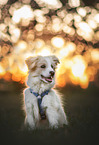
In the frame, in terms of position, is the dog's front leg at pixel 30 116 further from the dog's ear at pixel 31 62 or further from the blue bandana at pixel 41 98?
the dog's ear at pixel 31 62

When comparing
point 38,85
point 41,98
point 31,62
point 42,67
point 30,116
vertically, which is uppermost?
point 31,62

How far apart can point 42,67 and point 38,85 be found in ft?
1.34

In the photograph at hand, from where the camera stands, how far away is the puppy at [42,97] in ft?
15.5

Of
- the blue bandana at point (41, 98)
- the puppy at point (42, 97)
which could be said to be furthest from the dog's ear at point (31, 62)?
the blue bandana at point (41, 98)

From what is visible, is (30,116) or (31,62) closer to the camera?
(30,116)

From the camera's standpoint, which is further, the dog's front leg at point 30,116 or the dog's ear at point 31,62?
the dog's ear at point 31,62

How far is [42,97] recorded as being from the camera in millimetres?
4820

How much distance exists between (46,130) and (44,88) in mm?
910

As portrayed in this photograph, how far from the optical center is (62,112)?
4.95 meters

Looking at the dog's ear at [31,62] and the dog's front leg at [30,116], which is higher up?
the dog's ear at [31,62]

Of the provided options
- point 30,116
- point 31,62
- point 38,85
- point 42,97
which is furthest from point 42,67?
point 30,116

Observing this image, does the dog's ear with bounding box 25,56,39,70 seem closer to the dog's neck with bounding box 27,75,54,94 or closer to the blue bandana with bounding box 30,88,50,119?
the dog's neck with bounding box 27,75,54,94

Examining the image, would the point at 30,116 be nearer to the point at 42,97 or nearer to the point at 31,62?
the point at 42,97

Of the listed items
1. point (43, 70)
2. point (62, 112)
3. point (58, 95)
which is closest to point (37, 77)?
point (43, 70)
